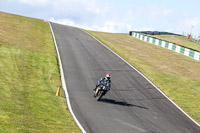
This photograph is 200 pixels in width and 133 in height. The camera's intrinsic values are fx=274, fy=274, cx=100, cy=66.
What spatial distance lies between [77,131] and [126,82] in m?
11.1

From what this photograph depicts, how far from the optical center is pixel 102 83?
1839cm

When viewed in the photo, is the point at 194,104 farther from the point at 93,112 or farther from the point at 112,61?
the point at 112,61

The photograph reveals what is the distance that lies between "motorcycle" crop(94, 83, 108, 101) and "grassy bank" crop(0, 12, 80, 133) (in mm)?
2314

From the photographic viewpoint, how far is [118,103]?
1822 centimetres

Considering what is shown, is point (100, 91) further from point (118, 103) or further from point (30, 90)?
point (30, 90)

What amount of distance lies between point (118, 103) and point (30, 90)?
19.0ft

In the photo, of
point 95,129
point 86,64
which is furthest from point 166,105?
point 86,64

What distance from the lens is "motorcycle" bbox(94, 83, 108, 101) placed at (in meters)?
18.0

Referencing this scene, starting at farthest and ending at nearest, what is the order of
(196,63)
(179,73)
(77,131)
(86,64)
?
(196,63) < (179,73) < (86,64) < (77,131)

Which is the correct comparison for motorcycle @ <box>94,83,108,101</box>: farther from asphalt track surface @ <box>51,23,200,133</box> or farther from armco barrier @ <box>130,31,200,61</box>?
armco barrier @ <box>130,31,200,61</box>

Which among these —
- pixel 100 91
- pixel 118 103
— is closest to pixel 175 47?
pixel 118 103

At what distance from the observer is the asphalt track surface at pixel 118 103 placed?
14.8m

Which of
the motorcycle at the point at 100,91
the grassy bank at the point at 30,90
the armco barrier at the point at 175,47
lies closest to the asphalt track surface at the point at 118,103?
the motorcycle at the point at 100,91

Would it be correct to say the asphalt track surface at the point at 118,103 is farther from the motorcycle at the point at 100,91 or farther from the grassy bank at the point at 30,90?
the grassy bank at the point at 30,90
